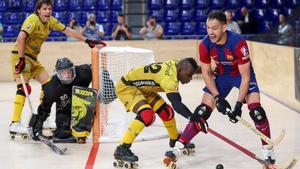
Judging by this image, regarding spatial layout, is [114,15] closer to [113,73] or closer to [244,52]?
[113,73]

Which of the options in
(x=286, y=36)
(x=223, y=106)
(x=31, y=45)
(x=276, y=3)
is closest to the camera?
(x=223, y=106)

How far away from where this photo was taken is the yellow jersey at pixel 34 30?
6434mm

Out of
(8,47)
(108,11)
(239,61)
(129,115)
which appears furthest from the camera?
(108,11)

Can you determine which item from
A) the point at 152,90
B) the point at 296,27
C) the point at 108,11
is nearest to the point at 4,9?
the point at 108,11

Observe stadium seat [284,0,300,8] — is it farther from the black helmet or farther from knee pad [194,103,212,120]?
knee pad [194,103,212,120]

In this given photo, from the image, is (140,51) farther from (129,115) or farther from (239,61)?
(239,61)

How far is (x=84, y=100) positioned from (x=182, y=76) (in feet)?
4.61

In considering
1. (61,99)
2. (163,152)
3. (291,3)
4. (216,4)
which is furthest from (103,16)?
(163,152)

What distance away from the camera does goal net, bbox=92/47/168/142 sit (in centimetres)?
634

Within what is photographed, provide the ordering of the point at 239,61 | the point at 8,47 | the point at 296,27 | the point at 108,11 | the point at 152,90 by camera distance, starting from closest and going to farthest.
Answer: the point at 239,61 → the point at 152,90 → the point at 296,27 → the point at 8,47 → the point at 108,11

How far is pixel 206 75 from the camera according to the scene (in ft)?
16.9

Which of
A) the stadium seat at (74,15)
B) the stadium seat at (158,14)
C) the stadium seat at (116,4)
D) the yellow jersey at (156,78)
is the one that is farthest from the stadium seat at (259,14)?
the yellow jersey at (156,78)

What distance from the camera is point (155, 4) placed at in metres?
15.1

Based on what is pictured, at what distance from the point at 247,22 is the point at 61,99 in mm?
7764
